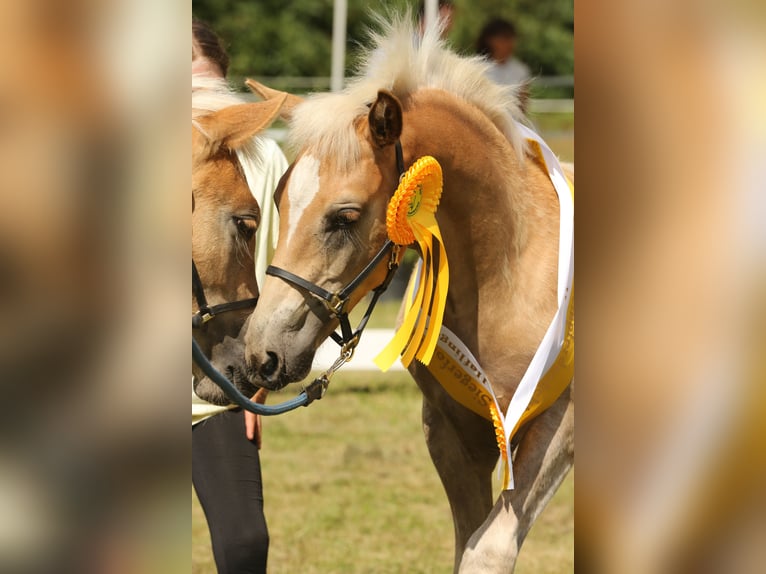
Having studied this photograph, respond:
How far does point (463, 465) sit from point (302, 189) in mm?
1082

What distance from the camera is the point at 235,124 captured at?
283 centimetres

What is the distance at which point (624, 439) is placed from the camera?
76cm

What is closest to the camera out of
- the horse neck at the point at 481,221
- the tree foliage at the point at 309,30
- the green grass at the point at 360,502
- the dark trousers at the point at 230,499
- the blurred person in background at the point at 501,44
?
the horse neck at the point at 481,221

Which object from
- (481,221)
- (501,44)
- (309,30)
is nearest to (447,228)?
(481,221)

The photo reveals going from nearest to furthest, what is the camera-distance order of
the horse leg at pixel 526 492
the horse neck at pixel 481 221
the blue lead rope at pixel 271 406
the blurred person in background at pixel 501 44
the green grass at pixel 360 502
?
the blue lead rope at pixel 271 406 → the horse leg at pixel 526 492 → the horse neck at pixel 481 221 → the green grass at pixel 360 502 → the blurred person in background at pixel 501 44

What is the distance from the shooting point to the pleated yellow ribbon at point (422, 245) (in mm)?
2645

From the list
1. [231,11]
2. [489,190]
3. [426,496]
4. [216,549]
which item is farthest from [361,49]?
[231,11]

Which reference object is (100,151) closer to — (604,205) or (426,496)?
(604,205)

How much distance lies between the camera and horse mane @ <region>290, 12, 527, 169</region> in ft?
8.77

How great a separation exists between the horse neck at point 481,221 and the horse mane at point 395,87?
6 centimetres

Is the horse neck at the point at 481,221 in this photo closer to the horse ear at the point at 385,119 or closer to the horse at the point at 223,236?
the horse ear at the point at 385,119

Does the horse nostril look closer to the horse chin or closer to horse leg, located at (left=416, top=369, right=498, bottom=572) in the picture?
the horse chin

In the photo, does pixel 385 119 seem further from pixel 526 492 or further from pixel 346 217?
pixel 526 492

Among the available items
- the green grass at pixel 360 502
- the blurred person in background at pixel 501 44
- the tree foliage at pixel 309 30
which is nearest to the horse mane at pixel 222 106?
the green grass at pixel 360 502
